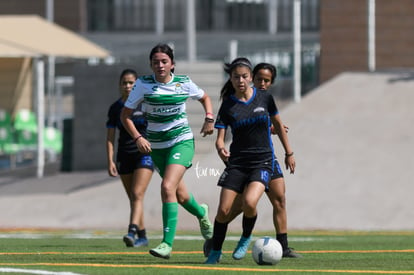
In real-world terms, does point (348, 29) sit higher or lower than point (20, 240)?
higher

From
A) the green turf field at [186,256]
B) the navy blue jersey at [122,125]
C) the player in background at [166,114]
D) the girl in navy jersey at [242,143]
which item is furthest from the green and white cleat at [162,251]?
the navy blue jersey at [122,125]

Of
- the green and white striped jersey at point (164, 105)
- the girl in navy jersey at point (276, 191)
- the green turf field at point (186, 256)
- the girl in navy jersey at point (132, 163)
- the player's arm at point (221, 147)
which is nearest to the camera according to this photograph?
the green turf field at point (186, 256)

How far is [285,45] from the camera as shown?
109 feet

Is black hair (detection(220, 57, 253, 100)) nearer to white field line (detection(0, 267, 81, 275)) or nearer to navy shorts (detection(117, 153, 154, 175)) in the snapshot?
white field line (detection(0, 267, 81, 275))

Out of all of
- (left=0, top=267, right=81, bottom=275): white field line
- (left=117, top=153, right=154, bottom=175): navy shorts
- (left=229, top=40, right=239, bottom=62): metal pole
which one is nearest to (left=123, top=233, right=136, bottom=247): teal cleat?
(left=117, top=153, right=154, bottom=175): navy shorts

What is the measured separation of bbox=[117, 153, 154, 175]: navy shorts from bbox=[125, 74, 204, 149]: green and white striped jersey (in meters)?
2.63

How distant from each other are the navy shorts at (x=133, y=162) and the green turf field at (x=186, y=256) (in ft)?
2.99

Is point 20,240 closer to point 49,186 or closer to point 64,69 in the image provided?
point 49,186

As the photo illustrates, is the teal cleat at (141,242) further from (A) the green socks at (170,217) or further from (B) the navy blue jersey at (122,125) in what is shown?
(A) the green socks at (170,217)

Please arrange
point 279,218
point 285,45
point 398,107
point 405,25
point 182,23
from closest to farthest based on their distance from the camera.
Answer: point 279,218, point 398,107, point 285,45, point 405,25, point 182,23

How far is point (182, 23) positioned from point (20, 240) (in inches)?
2133

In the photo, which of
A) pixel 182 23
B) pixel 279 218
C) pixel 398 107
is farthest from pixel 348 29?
pixel 182 23

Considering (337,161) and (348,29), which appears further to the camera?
(348,29)

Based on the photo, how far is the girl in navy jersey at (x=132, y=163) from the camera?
16859mm
